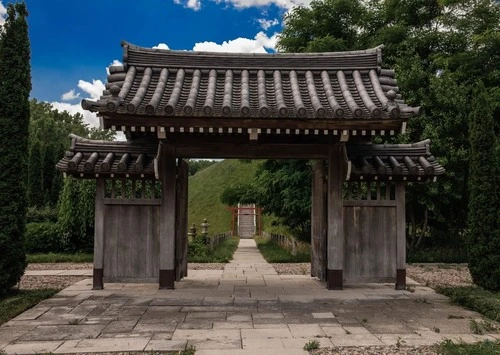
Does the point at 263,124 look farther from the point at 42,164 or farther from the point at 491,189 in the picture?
the point at 42,164

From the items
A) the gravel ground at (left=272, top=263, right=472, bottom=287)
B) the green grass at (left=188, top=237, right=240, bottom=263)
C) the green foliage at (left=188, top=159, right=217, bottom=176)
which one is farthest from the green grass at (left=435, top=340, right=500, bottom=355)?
the green foliage at (left=188, top=159, right=217, bottom=176)

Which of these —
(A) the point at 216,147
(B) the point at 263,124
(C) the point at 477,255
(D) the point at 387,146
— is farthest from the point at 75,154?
(C) the point at 477,255

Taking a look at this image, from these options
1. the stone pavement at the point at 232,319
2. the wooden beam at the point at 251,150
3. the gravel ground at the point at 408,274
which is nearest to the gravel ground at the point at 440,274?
the gravel ground at the point at 408,274

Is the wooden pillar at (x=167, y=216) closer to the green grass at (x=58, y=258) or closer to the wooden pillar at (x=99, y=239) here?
the wooden pillar at (x=99, y=239)

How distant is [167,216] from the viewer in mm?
9203

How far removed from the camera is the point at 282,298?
844 cm

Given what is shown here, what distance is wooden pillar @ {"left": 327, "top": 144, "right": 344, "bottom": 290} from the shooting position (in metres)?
9.26

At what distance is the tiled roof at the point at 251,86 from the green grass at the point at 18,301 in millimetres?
3585

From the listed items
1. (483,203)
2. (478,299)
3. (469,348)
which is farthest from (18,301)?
(483,203)

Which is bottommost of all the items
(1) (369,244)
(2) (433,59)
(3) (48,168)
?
(1) (369,244)

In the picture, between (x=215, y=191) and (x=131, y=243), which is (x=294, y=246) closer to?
(x=131, y=243)

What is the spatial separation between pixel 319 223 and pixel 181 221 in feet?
10.5

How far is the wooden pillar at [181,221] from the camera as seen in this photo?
32.1 feet

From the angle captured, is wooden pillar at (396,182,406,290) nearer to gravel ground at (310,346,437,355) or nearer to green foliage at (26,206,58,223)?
gravel ground at (310,346,437,355)
